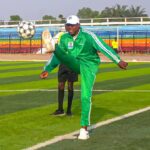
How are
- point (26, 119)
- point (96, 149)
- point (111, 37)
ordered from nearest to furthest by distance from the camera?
point (96, 149)
point (26, 119)
point (111, 37)

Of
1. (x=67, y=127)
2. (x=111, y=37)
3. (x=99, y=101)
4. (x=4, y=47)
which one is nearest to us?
(x=67, y=127)

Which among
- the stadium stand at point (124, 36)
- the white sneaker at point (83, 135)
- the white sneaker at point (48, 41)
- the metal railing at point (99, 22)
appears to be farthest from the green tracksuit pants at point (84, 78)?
the metal railing at point (99, 22)

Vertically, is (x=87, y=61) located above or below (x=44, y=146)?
above

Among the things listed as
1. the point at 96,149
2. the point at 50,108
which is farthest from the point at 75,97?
the point at 96,149

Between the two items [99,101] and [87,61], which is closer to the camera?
[87,61]

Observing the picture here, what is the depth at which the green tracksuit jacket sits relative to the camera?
894 centimetres

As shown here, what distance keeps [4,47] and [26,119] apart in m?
52.5

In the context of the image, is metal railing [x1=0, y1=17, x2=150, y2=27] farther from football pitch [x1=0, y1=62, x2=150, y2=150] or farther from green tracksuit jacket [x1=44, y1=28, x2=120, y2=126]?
green tracksuit jacket [x1=44, y1=28, x2=120, y2=126]

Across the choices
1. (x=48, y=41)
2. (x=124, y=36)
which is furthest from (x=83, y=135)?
(x=124, y=36)

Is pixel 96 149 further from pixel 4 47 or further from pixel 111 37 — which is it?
pixel 4 47

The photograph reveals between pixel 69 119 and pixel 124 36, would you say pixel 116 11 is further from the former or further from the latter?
pixel 69 119

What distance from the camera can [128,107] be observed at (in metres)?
12.9

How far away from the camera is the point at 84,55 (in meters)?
9.11

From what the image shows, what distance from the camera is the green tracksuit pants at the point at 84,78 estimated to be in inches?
352
